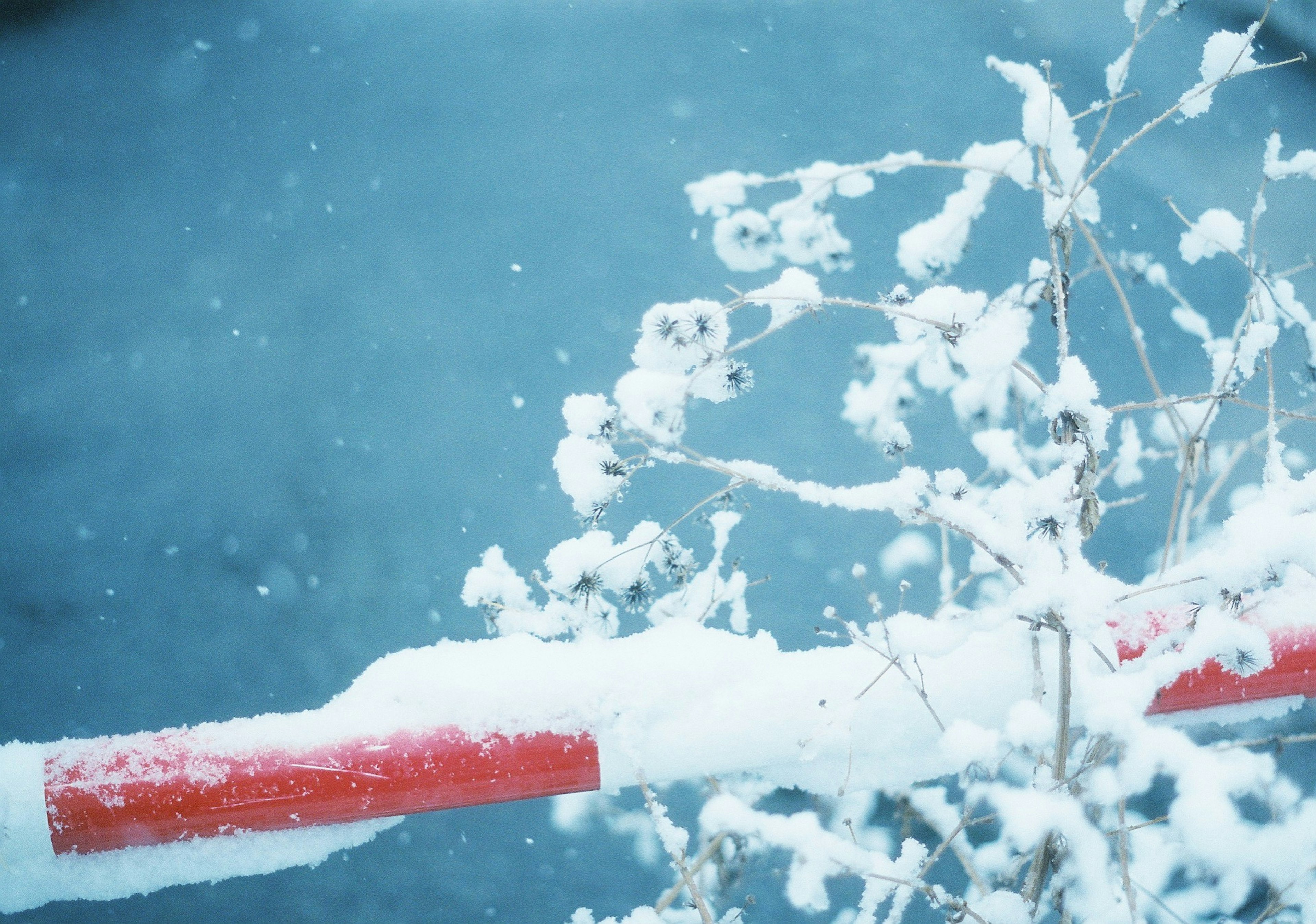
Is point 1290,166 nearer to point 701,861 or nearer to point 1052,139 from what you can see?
point 1052,139

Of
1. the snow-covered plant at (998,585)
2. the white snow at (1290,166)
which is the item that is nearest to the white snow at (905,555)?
the snow-covered plant at (998,585)

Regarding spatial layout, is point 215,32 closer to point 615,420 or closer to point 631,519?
point 631,519

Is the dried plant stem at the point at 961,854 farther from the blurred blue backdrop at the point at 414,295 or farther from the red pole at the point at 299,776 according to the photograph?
the blurred blue backdrop at the point at 414,295

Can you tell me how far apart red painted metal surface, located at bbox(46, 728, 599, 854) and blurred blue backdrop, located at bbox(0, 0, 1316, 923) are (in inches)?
16.9

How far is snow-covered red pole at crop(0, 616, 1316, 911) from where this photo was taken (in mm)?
1553

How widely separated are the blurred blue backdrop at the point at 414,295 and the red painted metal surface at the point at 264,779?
0.43 metres

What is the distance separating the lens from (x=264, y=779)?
61.2 inches

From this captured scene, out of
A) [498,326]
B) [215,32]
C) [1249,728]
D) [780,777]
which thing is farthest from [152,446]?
[1249,728]

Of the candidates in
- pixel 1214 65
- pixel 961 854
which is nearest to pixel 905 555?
pixel 961 854

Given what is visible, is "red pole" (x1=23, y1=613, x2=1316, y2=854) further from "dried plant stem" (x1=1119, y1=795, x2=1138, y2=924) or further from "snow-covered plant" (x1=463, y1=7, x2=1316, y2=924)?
"dried plant stem" (x1=1119, y1=795, x2=1138, y2=924)

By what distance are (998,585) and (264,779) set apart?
1.74 metres

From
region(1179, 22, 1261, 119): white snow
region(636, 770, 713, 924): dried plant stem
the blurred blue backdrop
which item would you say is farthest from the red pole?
region(1179, 22, 1261, 119): white snow

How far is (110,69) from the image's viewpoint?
2256 millimetres

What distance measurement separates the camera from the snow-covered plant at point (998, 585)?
1.12 m
